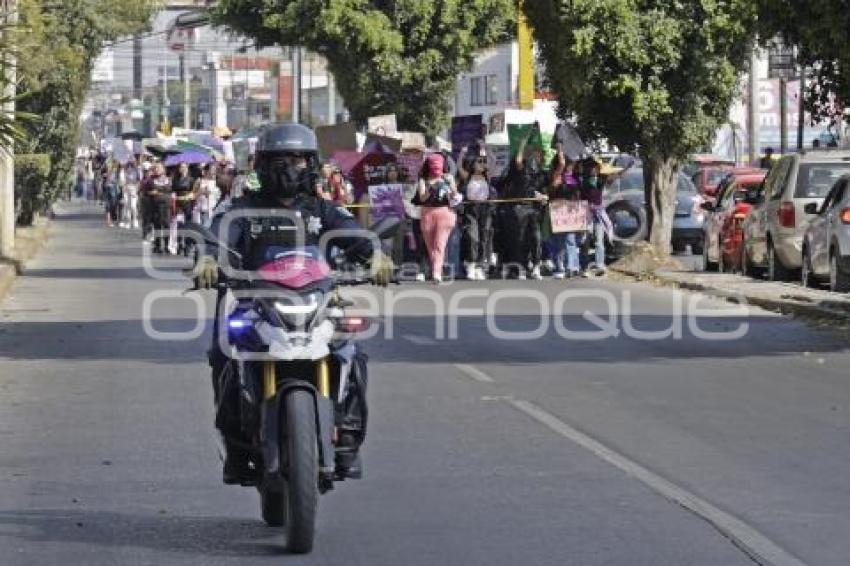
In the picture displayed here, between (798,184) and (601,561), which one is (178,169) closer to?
(798,184)

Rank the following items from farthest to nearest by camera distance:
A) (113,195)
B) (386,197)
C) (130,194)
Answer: (113,195) → (130,194) → (386,197)

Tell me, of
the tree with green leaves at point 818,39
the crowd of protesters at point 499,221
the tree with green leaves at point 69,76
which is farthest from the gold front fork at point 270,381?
the tree with green leaves at point 69,76

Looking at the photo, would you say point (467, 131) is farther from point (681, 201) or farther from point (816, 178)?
point (816, 178)

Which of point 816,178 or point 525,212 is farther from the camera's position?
point 525,212

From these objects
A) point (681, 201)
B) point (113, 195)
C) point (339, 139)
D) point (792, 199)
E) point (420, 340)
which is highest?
point (339, 139)

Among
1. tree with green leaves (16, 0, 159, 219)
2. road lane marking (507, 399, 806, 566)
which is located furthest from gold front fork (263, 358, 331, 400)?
tree with green leaves (16, 0, 159, 219)

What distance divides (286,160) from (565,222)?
21.0 metres

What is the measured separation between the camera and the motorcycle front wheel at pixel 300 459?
27.2 ft

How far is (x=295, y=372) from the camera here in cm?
861

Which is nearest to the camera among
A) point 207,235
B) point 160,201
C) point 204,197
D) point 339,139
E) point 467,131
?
point 207,235

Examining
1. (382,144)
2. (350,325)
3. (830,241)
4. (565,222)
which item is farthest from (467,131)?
(350,325)

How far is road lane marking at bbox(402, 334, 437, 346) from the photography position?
62.9 feet

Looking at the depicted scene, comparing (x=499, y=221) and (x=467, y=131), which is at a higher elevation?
(x=467, y=131)

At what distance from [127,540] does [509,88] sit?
78686 mm
